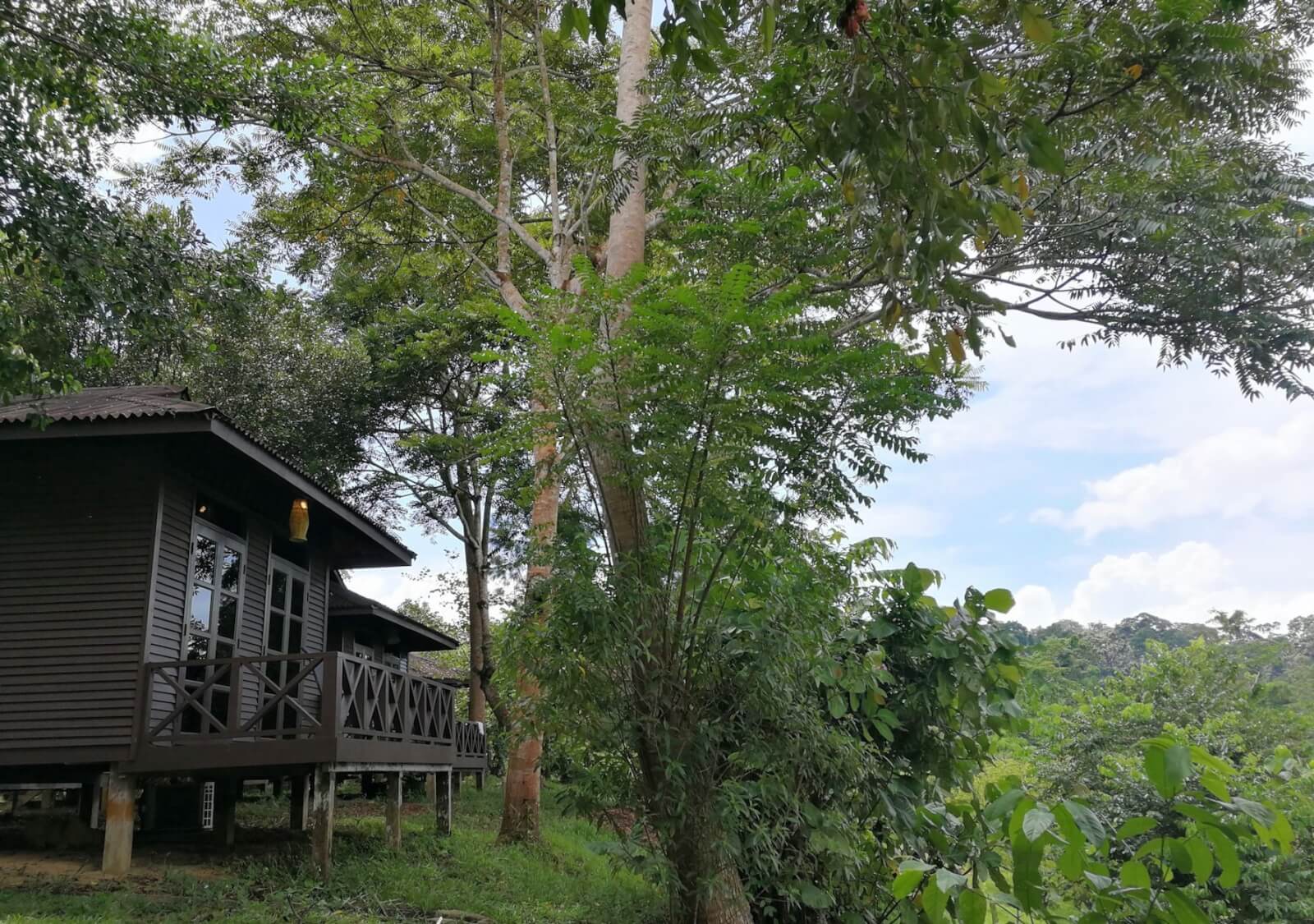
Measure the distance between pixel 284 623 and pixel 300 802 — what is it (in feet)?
7.49

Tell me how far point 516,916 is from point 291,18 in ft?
39.0

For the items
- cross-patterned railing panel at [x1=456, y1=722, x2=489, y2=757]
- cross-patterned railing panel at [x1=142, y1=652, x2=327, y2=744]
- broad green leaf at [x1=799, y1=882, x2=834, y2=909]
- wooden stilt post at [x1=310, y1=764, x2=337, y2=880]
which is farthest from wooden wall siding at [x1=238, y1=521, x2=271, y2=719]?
broad green leaf at [x1=799, y1=882, x2=834, y2=909]

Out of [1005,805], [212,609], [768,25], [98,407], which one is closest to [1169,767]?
[1005,805]

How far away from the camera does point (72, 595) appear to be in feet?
28.9

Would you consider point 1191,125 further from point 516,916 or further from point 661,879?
point 516,916

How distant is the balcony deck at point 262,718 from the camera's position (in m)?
8.10

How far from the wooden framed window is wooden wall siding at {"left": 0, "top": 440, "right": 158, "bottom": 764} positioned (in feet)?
2.24

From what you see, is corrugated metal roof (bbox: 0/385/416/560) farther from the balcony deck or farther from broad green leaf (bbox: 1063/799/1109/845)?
broad green leaf (bbox: 1063/799/1109/845)

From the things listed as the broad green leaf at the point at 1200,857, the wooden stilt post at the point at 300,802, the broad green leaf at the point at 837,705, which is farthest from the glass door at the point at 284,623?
the broad green leaf at the point at 1200,857

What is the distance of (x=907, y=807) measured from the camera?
5.51m

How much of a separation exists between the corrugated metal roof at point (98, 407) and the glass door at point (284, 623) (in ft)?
8.62

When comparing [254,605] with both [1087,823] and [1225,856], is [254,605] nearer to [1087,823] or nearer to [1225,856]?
[1087,823]

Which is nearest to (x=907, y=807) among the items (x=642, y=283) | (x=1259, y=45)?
(x=642, y=283)

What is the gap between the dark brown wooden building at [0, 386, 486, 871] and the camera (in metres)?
8.29
